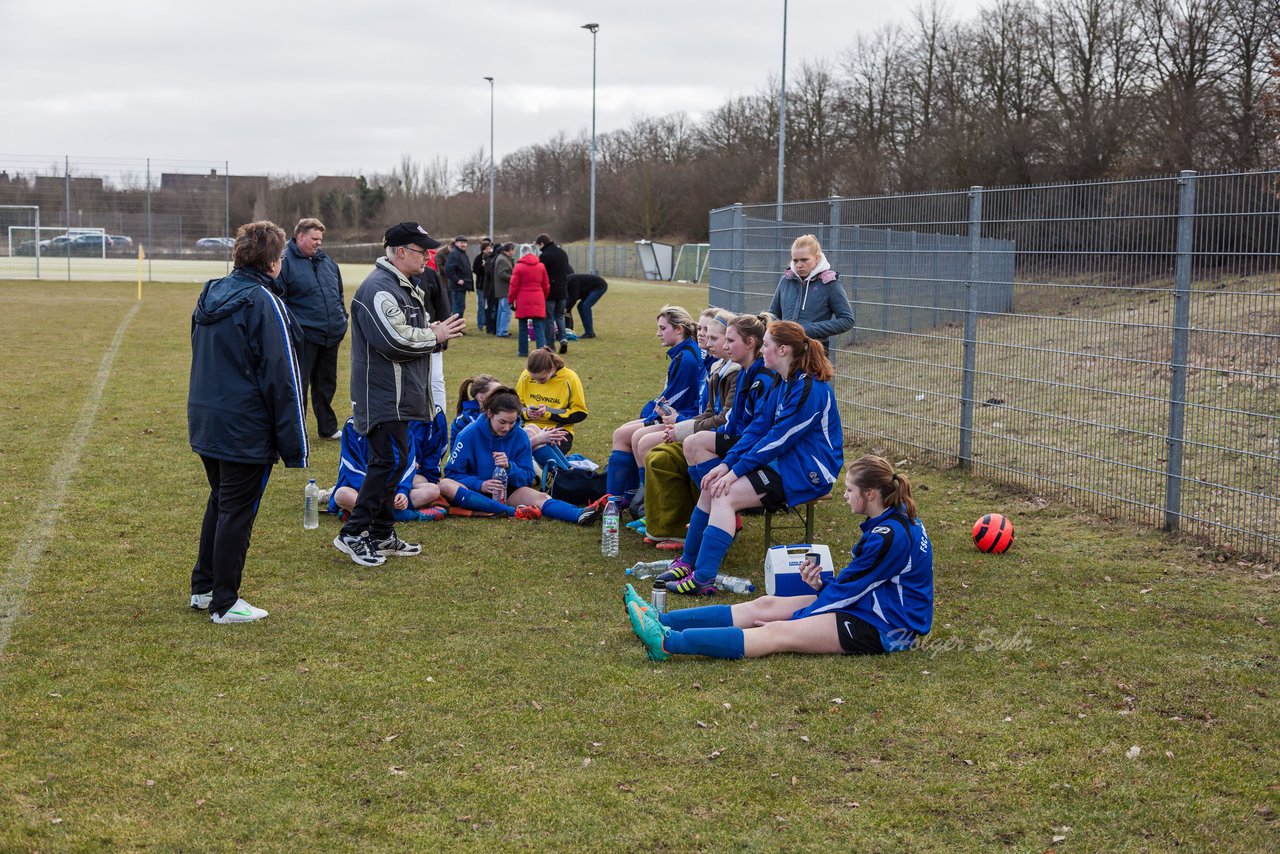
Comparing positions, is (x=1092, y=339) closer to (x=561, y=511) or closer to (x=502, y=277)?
(x=561, y=511)

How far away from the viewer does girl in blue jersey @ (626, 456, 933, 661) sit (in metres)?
5.16

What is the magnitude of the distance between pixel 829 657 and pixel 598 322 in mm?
21187

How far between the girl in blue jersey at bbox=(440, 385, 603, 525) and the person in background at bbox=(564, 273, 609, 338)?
12.4 m

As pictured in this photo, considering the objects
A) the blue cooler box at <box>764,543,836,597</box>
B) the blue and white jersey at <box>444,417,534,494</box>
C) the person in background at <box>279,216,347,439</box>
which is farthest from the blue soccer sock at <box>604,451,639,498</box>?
the person in background at <box>279,216,347,439</box>

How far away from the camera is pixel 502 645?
18.3 feet

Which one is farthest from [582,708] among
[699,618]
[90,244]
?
[90,244]

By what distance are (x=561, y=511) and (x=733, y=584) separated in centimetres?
200

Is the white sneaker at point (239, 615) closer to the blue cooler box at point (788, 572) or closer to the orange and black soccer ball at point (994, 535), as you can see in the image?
the blue cooler box at point (788, 572)

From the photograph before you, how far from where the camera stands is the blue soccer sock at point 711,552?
6.34 m

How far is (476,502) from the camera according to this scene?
8125mm

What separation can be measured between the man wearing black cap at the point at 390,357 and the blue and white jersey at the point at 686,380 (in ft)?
6.10

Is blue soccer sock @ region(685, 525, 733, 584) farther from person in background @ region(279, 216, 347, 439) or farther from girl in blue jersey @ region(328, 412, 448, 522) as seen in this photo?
person in background @ region(279, 216, 347, 439)

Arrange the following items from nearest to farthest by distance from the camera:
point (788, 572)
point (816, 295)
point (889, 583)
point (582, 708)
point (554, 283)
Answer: point (582, 708), point (889, 583), point (788, 572), point (816, 295), point (554, 283)

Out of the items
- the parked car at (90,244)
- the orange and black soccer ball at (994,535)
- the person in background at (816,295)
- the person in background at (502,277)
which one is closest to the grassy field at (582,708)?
the orange and black soccer ball at (994,535)
